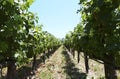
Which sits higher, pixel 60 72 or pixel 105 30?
pixel 105 30

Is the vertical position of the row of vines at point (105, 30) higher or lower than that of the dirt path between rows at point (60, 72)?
higher

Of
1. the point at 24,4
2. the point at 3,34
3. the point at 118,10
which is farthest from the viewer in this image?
the point at 118,10

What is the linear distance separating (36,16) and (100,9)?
8.15 meters

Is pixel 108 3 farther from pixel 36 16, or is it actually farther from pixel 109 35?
pixel 36 16

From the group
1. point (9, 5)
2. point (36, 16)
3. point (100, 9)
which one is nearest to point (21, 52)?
point (36, 16)

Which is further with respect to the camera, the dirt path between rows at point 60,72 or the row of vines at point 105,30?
the dirt path between rows at point 60,72

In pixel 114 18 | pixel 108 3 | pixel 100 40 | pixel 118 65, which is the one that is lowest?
pixel 118 65

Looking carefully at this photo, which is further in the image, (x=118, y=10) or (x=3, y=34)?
(x=118, y=10)

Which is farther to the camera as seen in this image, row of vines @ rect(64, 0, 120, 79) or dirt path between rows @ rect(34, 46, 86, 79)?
dirt path between rows @ rect(34, 46, 86, 79)

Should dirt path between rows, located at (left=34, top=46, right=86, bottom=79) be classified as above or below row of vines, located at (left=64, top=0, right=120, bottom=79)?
below

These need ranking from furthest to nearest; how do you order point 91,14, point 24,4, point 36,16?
point 36,16 → point 91,14 → point 24,4

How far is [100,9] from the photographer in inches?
818

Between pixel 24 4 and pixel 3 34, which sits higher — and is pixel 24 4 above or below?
above

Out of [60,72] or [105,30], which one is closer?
[105,30]
